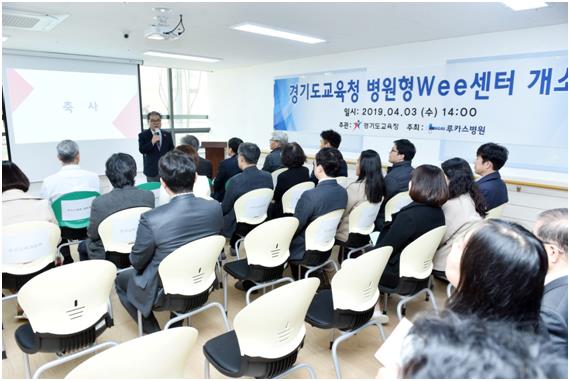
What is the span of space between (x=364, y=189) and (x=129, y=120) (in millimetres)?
5854

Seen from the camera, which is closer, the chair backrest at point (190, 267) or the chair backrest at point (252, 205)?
the chair backrest at point (190, 267)

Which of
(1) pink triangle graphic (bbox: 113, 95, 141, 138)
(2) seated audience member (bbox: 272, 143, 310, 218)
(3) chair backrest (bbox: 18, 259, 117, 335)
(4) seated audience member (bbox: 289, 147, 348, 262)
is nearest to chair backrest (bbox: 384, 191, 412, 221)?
(4) seated audience member (bbox: 289, 147, 348, 262)

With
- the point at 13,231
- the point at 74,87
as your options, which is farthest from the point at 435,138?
the point at 74,87

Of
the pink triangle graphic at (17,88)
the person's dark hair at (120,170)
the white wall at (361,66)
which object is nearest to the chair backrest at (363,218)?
the person's dark hair at (120,170)

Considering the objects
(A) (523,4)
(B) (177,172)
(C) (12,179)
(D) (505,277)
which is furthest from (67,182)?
(A) (523,4)

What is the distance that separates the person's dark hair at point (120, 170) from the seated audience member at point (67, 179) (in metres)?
0.87

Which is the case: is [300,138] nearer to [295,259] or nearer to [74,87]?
[74,87]

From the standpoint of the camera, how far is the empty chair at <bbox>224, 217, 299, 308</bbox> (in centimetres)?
245

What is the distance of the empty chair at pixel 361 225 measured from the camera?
317 cm

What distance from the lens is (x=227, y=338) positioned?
1.80 meters

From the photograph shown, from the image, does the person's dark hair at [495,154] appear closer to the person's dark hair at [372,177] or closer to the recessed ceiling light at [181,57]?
the person's dark hair at [372,177]

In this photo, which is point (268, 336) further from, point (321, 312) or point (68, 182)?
point (68, 182)

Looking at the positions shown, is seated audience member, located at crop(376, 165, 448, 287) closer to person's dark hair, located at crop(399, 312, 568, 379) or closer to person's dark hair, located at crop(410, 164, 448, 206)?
person's dark hair, located at crop(410, 164, 448, 206)

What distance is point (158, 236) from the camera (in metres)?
2.06
